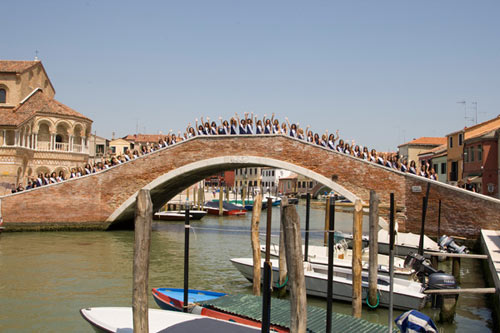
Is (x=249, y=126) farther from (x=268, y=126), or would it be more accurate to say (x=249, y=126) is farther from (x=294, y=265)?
(x=294, y=265)

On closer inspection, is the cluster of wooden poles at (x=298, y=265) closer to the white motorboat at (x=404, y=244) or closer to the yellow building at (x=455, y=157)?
the white motorboat at (x=404, y=244)

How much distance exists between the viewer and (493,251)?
8.34 metres

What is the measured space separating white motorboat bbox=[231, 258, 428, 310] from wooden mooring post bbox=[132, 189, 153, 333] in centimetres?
384

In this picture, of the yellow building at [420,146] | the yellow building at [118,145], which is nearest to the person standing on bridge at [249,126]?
the yellow building at [420,146]

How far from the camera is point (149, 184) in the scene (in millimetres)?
14516

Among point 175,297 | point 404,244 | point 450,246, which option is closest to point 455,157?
point 404,244

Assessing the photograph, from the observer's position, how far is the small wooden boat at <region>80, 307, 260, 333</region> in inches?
189

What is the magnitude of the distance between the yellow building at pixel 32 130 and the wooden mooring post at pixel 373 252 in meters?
14.0

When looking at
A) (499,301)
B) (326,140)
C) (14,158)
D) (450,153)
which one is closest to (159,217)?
(14,158)

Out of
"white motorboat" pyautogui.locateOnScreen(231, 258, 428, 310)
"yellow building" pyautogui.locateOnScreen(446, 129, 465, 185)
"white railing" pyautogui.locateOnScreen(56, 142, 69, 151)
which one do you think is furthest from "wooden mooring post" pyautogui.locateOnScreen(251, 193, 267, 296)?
"yellow building" pyautogui.locateOnScreen(446, 129, 465, 185)

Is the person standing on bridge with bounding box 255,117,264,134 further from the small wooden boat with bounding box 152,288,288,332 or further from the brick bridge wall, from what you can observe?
the small wooden boat with bounding box 152,288,288,332

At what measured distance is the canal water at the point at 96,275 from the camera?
6844 mm

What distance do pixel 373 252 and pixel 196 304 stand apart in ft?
7.48

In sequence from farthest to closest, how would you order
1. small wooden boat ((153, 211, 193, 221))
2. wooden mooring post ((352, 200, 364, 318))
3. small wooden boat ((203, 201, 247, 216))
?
small wooden boat ((203, 201, 247, 216)) < small wooden boat ((153, 211, 193, 221)) < wooden mooring post ((352, 200, 364, 318))
